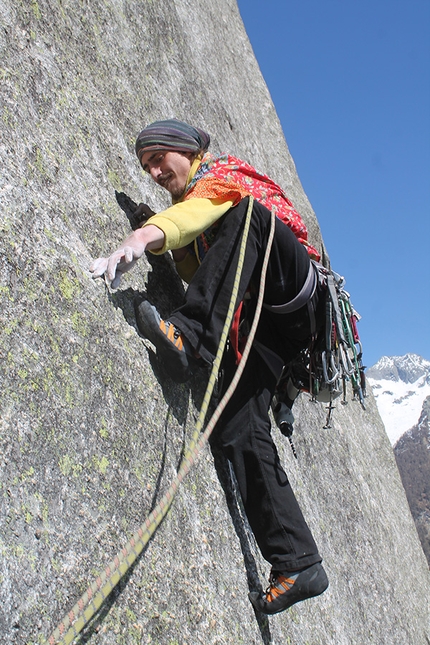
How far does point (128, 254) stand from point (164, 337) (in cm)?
46

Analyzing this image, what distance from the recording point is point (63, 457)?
2311 mm

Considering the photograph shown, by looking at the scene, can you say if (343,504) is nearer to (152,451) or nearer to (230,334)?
(230,334)

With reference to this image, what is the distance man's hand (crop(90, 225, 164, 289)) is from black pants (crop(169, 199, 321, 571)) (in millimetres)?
365

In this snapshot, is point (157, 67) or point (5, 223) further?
point (157, 67)

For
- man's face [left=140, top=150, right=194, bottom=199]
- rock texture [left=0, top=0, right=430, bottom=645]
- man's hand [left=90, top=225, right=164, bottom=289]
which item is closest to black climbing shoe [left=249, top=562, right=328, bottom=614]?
rock texture [left=0, top=0, right=430, bottom=645]

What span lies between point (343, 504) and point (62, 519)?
4181mm

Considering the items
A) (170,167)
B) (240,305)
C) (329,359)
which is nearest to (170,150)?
(170,167)

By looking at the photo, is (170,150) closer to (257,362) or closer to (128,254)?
(128,254)

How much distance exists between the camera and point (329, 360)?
3795 mm

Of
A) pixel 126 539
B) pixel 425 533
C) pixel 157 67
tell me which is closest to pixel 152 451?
pixel 126 539

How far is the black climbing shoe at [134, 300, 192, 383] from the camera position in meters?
2.90

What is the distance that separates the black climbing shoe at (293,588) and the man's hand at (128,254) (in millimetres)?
1852

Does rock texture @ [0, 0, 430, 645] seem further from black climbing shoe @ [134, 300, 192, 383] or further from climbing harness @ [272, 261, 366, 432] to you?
climbing harness @ [272, 261, 366, 432]

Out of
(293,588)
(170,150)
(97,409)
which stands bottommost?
(293,588)
